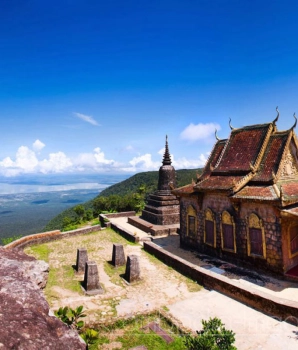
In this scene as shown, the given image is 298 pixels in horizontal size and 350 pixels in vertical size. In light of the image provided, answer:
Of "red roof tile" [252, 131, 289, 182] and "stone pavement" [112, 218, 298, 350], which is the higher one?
"red roof tile" [252, 131, 289, 182]

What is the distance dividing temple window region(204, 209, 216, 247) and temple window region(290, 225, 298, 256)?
4051 mm

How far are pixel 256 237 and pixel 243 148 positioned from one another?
5.77m

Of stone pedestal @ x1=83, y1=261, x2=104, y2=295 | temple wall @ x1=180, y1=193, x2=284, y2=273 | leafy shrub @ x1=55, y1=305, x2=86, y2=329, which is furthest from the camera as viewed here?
temple wall @ x1=180, y1=193, x2=284, y2=273

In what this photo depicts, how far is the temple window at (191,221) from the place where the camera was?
16.8 meters

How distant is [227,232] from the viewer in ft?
47.9

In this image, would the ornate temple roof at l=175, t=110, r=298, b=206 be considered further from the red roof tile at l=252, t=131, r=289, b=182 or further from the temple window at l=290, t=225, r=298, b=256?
the temple window at l=290, t=225, r=298, b=256

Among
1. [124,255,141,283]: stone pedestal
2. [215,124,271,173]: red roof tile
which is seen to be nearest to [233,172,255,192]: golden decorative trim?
[215,124,271,173]: red roof tile

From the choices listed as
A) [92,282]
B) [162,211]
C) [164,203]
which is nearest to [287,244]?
[92,282]

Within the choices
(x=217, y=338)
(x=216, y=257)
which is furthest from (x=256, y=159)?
(x=217, y=338)

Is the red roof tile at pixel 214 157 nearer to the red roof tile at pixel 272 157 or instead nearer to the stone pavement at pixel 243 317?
the red roof tile at pixel 272 157

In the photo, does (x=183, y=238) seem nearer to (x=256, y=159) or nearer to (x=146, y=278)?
(x=146, y=278)

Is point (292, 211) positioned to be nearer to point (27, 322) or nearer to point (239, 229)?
point (239, 229)

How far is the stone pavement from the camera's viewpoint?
7.93 m

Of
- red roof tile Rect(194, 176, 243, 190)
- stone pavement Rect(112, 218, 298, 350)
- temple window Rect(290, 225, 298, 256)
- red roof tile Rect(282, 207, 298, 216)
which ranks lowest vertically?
stone pavement Rect(112, 218, 298, 350)
